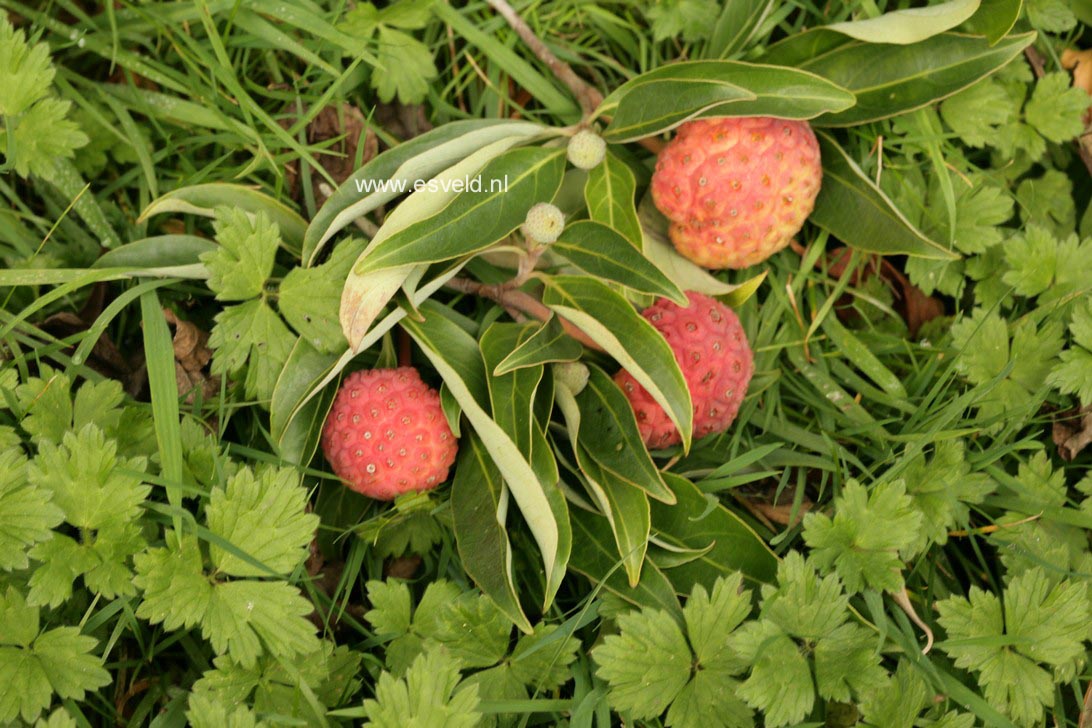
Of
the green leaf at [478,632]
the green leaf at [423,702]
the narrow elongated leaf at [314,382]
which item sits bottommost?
the green leaf at [478,632]

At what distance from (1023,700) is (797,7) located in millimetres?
1309

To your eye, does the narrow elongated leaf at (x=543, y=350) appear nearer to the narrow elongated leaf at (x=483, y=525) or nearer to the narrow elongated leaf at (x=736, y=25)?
the narrow elongated leaf at (x=483, y=525)

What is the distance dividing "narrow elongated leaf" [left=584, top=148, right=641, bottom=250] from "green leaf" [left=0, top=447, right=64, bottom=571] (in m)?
0.94

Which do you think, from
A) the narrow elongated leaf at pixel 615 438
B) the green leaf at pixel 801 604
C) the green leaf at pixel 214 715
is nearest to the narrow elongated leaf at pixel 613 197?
the narrow elongated leaf at pixel 615 438

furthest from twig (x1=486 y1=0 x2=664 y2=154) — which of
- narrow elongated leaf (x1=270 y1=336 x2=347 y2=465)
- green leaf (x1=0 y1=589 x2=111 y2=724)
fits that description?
green leaf (x1=0 y1=589 x2=111 y2=724)

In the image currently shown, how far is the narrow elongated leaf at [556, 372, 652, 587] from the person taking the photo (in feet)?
4.71

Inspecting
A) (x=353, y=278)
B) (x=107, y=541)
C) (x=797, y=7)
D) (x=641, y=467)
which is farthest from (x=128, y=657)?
(x=797, y=7)

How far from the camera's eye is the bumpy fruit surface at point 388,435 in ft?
4.74

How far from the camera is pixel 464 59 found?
1831 mm

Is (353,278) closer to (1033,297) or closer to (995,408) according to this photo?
(995,408)

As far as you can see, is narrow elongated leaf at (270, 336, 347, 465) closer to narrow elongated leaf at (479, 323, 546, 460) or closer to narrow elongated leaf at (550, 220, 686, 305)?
narrow elongated leaf at (479, 323, 546, 460)

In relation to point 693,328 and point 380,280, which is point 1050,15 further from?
point 380,280

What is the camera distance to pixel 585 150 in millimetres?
1509

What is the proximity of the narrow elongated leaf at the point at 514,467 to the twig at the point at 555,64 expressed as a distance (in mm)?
545
